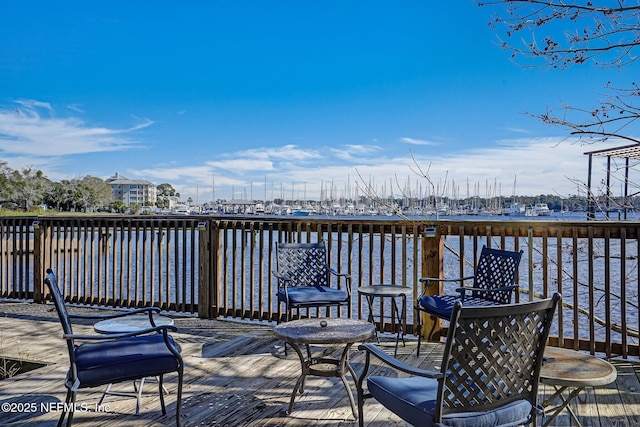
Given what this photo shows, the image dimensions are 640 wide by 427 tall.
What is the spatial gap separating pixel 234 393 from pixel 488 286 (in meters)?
2.41

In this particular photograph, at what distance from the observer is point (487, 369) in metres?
1.90

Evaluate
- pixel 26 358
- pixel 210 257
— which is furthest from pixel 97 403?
pixel 210 257

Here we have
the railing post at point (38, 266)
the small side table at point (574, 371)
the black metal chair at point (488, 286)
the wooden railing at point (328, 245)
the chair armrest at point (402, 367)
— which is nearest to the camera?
the chair armrest at point (402, 367)

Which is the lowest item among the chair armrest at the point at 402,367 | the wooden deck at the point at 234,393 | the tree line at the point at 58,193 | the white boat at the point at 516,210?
the wooden deck at the point at 234,393

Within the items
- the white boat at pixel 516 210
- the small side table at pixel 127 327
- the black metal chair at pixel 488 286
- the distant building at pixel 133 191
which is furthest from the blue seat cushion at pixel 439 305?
the distant building at pixel 133 191

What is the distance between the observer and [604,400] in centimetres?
326

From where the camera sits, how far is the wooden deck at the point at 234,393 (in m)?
2.90

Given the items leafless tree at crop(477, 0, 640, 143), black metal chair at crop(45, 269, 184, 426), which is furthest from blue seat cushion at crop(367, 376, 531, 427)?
leafless tree at crop(477, 0, 640, 143)

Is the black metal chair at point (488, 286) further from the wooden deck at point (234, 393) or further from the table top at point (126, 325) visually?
the table top at point (126, 325)

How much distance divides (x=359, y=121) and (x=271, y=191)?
19.2ft

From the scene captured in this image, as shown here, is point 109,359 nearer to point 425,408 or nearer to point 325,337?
point 325,337

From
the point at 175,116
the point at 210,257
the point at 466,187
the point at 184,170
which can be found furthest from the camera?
the point at 184,170

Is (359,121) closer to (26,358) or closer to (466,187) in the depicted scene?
(466,187)

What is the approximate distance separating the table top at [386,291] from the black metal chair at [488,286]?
0.62 feet
